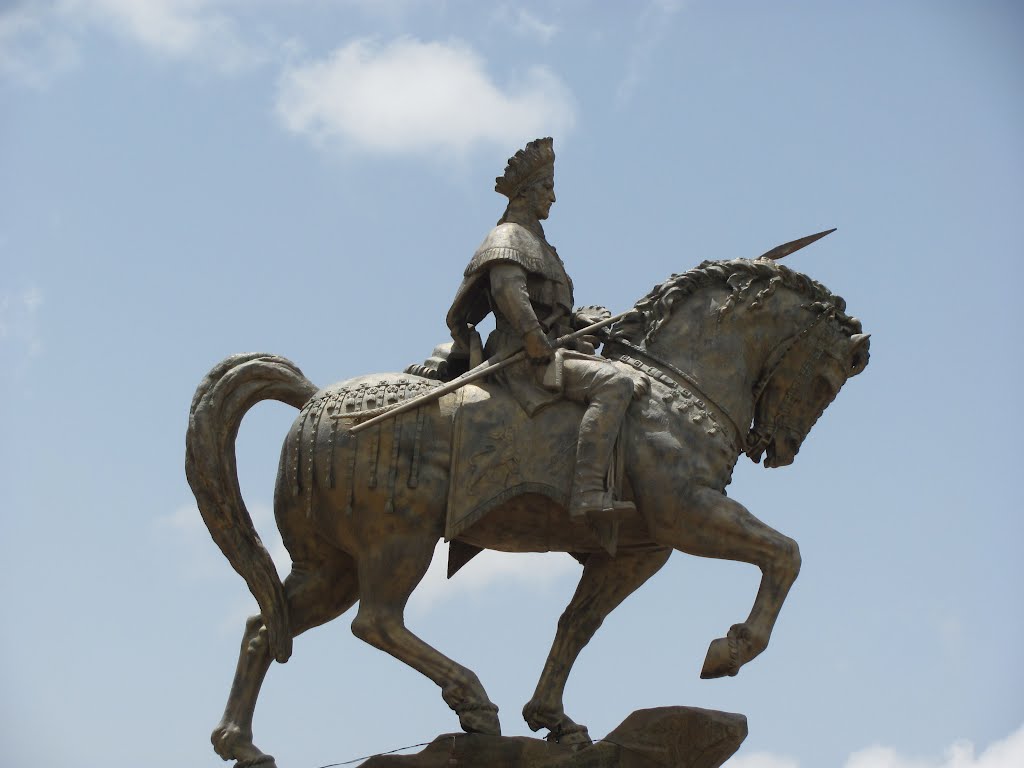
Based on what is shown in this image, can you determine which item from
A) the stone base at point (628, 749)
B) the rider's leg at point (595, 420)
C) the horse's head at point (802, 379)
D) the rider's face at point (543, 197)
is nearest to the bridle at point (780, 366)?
the horse's head at point (802, 379)

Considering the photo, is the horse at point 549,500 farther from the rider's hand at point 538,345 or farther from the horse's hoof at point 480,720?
the rider's hand at point 538,345

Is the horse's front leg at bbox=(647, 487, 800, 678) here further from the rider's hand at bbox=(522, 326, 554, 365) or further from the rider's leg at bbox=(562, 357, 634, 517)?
the rider's hand at bbox=(522, 326, 554, 365)

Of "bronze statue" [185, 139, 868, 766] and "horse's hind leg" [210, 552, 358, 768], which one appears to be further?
"horse's hind leg" [210, 552, 358, 768]

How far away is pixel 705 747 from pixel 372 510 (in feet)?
7.75

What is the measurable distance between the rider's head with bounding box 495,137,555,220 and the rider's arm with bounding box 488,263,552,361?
2.08 ft

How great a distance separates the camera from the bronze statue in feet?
38.9

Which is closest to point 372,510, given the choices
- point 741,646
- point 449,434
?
point 449,434

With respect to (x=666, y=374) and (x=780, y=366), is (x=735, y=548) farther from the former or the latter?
(x=780, y=366)

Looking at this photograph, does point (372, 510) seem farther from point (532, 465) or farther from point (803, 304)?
point (803, 304)

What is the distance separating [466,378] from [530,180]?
1413 mm

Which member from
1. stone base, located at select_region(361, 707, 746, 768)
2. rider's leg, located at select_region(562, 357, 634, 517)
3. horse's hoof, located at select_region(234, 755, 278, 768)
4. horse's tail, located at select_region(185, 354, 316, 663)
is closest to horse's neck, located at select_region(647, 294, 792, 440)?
rider's leg, located at select_region(562, 357, 634, 517)

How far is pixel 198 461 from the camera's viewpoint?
40.3 ft

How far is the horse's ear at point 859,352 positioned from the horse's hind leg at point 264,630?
3359 millimetres

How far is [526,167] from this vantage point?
12.8 m
